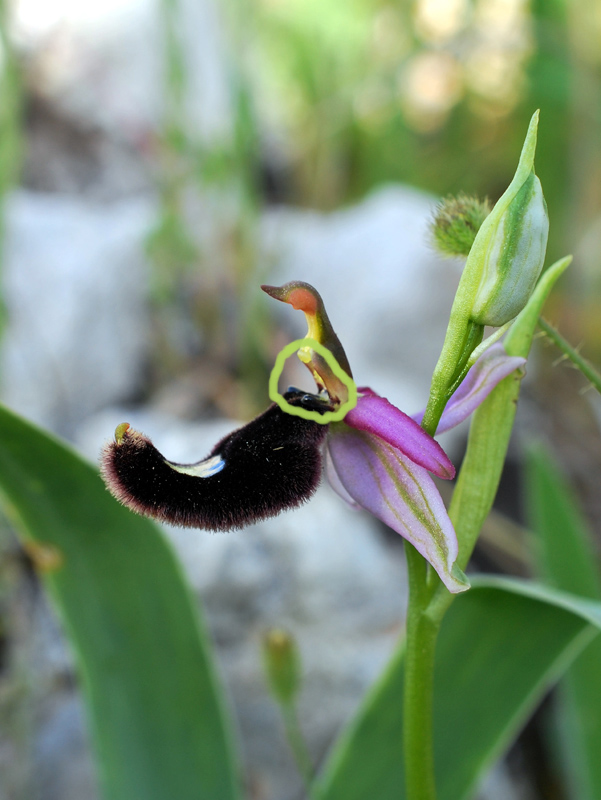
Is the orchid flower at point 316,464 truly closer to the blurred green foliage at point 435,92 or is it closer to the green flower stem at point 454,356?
→ the green flower stem at point 454,356

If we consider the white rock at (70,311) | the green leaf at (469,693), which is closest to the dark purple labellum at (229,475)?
the green leaf at (469,693)

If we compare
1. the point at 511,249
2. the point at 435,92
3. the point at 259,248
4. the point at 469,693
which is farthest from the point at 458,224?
the point at 435,92

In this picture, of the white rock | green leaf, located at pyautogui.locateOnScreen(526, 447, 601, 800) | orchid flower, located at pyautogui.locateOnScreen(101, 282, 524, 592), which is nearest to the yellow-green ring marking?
orchid flower, located at pyautogui.locateOnScreen(101, 282, 524, 592)

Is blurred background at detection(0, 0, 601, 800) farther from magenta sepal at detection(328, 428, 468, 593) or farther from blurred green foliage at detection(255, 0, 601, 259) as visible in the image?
magenta sepal at detection(328, 428, 468, 593)

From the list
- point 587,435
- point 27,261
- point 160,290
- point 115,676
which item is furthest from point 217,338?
point 115,676

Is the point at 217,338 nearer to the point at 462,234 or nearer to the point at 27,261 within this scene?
the point at 27,261

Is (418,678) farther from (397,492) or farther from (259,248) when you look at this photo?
(259,248)

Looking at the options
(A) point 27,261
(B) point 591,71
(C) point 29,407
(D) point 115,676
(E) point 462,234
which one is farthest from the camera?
(B) point 591,71
